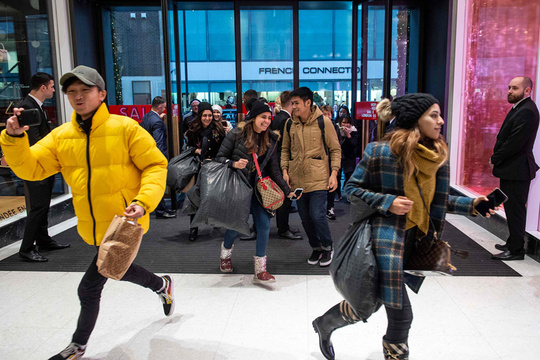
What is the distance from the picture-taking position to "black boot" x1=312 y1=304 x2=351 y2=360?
89.8 inches

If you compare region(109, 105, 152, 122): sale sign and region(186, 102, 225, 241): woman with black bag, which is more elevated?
region(109, 105, 152, 122): sale sign

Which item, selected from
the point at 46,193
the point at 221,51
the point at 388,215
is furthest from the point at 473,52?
the point at 46,193

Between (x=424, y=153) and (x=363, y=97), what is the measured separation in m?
6.32

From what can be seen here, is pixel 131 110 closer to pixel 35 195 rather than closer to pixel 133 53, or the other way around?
pixel 133 53

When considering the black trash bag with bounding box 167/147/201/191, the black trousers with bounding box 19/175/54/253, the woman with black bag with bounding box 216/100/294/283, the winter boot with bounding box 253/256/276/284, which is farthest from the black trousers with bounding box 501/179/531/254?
the black trousers with bounding box 19/175/54/253

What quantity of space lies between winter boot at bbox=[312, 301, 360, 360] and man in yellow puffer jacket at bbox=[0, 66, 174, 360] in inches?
42.6

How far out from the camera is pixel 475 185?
6172 millimetres

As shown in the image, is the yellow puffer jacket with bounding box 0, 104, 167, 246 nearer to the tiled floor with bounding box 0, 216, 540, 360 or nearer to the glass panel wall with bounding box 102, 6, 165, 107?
the tiled floor with bounding box 0, 216, 540, 360

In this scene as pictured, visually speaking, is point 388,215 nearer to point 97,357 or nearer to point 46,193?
point 97,357

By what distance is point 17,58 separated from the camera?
5770 mm

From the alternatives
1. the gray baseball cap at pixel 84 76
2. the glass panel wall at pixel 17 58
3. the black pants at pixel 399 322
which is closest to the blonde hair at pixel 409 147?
the black pants at pixel 399 322

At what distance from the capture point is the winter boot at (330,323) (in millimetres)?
2248

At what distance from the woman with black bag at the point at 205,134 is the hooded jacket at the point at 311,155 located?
1.09m

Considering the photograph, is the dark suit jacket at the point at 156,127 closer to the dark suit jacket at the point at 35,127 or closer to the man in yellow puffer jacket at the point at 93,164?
the dark suit jacket at the point at 35,127
